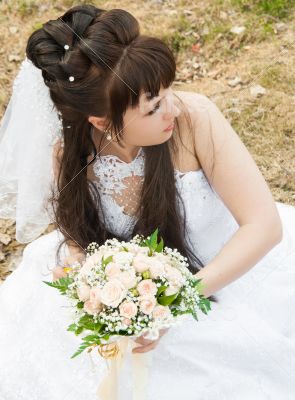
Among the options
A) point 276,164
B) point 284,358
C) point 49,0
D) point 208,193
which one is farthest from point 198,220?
point 49,0

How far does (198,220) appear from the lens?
2.73m

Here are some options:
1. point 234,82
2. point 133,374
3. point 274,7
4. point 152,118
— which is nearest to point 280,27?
point 274,7

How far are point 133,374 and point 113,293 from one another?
0.62 metres

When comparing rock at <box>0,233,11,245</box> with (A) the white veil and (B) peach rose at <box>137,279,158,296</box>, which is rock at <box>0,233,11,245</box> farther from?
(B) peach rose at <box>137,279,158,296</box>

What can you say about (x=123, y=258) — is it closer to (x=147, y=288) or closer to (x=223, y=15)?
(x=147, y=288)

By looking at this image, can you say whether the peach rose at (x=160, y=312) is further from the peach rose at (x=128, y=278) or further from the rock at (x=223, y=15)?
the rock at (x=223, y=15)

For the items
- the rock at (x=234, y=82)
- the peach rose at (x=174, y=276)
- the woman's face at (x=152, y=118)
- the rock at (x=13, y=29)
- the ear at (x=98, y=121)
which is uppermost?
the woman's face at (x=152, y=118)

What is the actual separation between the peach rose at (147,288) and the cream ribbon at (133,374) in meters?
0.41

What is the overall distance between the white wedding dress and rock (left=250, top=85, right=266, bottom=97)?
1.81m

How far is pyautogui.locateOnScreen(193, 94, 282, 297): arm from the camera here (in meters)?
2.47

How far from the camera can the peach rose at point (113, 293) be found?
1878 millimetres

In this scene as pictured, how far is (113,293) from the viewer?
→ 1880 millimetres

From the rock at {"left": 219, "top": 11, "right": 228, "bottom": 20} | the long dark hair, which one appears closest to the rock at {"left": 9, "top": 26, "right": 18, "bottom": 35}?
the rock at {"left": 219, "top": 11, "right": 228, "bottom": 20}

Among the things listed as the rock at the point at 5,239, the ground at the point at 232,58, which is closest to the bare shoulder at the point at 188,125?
the ground at the point at 232,58
